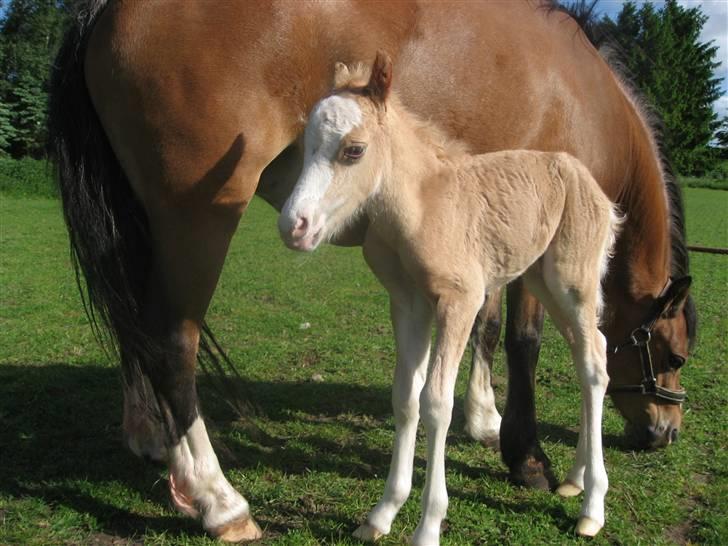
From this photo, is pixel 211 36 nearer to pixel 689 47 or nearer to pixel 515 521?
pixel 515 521

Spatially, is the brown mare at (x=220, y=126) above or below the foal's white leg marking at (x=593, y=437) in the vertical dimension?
above

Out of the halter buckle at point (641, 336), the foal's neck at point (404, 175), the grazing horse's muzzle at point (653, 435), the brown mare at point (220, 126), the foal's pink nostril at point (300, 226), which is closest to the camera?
the foal's pink nostril at point (300, 226)

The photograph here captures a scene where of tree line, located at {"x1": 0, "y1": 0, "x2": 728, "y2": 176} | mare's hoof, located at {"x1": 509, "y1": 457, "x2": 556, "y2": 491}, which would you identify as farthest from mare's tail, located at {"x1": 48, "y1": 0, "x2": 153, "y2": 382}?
tree line, located at {"x1": 0, "y1": 0, "x2": 728, "y2": 176}

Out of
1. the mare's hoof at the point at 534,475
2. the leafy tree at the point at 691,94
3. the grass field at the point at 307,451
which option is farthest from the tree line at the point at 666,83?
the mare's hoof at the point at 534,475

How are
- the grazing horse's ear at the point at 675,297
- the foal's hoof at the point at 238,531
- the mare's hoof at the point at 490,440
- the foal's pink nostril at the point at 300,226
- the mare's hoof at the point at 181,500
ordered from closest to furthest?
the foal's pink nostril at the point at 300,226 < the foal's hoof at the point at 238,531 < the mare's hoof at the point at 181,500 < the grazing horse's ear at the point at 675,297 < the mare's hoof at the point at 490,440

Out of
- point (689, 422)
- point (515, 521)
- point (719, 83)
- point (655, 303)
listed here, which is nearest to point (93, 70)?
point (515, 521)

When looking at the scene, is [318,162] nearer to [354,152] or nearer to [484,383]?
[354,152]

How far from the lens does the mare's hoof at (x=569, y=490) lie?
3.11m

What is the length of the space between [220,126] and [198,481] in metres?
1.55

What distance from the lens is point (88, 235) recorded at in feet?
9.14

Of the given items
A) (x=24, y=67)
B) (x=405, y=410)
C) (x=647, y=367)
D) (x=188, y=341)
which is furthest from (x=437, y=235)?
(x=24, y=67)

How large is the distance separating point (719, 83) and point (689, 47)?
311 inches

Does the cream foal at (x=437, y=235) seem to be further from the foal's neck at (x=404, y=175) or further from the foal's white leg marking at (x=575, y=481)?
the foal's white leg marking at (x=575, y=481)

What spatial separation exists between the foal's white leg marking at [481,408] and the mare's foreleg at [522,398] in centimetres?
56
